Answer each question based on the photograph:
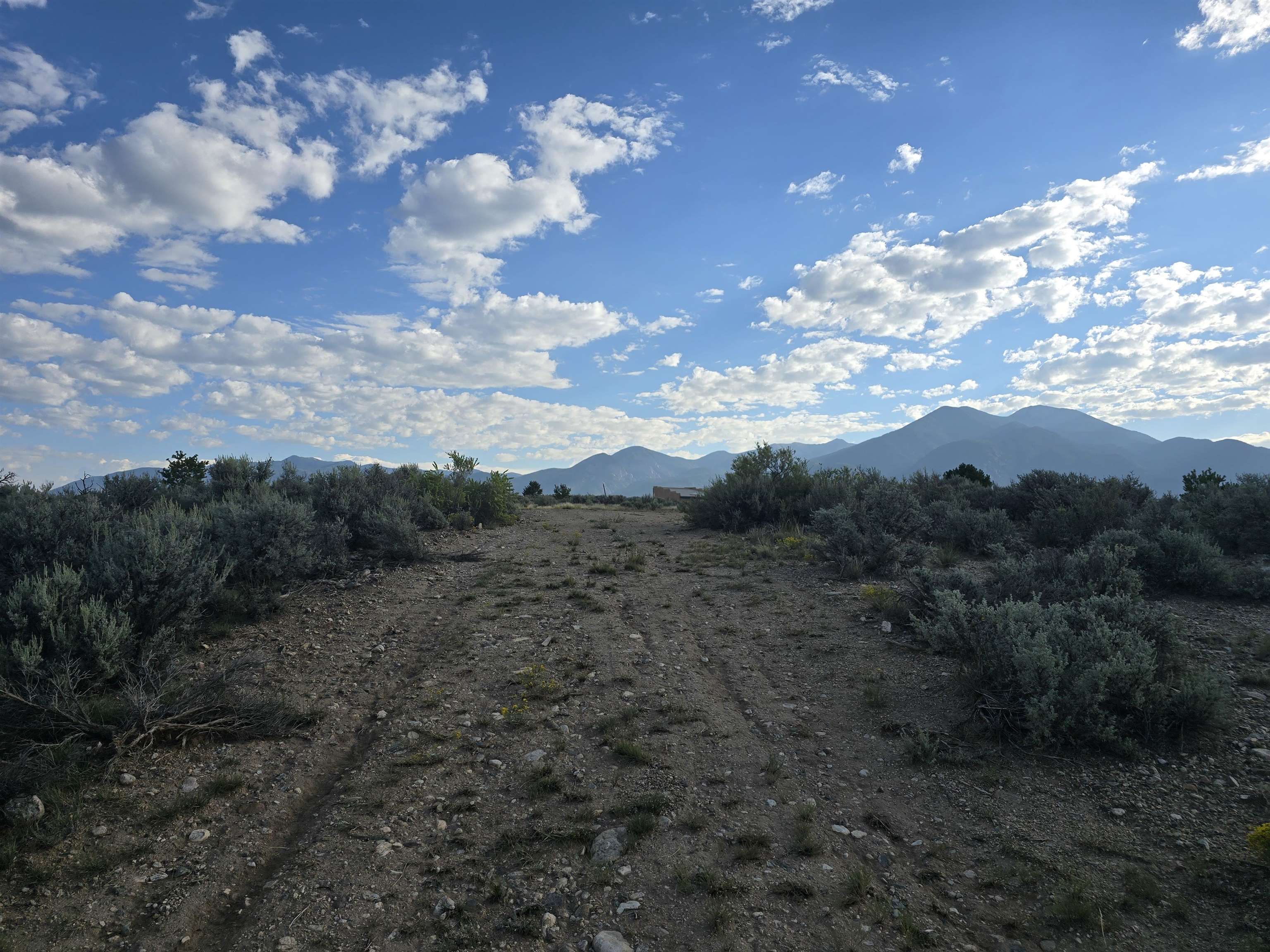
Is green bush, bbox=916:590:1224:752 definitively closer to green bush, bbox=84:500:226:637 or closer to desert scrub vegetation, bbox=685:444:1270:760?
desert scrub vegetation, bbox=685:444:1270:760

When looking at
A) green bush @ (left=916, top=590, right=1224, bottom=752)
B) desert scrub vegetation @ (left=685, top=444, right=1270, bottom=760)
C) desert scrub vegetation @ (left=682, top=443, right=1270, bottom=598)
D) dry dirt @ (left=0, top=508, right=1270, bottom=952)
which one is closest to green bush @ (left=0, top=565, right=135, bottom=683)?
dry dirt @ (left=0, top=508, right=1270, bottom=952)

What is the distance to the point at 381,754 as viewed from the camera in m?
5.10

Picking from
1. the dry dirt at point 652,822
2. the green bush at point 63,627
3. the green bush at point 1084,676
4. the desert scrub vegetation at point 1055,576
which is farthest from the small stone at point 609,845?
the green bush at point 63,627

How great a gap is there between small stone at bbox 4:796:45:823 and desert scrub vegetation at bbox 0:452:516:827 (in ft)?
0.34

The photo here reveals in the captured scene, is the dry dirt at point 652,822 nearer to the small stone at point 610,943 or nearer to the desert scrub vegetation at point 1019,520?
the small stone at point 610,943

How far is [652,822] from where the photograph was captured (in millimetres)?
4082

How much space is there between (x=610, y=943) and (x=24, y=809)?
3.69m

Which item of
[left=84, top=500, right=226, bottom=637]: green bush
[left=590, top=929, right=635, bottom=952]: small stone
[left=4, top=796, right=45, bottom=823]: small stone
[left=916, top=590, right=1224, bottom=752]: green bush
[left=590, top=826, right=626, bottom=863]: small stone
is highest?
[left=84, top=500, right=226, bottom=637]: green bush

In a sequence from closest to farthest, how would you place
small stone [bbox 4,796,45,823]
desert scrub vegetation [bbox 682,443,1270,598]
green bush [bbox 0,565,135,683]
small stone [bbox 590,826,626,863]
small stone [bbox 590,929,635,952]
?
1. small stone [bbox 590,929,635,952]
2. small stone [bbox 4,796,45,823]
3. small stone [bbox 590,826,626,863]
4. green bush [bbox 0,565,135,683]
5. desert scrub vegetation [bbox 682,443,1270,598]

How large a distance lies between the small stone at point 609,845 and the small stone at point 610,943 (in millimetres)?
564

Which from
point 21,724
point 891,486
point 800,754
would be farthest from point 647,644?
point 891,486

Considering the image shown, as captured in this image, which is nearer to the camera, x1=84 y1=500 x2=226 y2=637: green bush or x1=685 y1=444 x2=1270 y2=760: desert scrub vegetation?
x1=685 y1=444 x2=1270 y2=760: desert scrub vegetation

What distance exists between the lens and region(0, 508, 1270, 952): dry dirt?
327cm

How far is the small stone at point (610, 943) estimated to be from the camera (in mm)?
3121
